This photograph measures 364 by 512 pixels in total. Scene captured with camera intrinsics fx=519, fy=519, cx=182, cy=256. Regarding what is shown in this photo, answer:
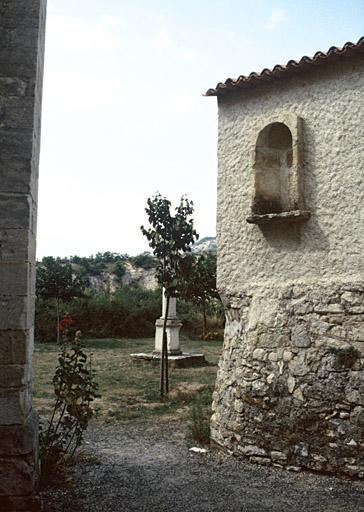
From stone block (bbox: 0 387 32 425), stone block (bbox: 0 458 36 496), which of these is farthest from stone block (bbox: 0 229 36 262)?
stone block (bbox: 0 458 36 496)

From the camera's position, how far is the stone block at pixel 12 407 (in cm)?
384

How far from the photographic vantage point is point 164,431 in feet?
23.1

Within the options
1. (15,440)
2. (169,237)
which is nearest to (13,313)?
(15,440)

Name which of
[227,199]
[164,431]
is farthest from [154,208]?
[164,431]

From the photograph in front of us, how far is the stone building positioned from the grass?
75.2 inches

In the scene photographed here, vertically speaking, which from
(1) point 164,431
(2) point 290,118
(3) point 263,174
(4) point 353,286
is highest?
(2) point 290,118

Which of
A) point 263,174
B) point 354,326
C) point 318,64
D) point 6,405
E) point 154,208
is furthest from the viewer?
point 154,208

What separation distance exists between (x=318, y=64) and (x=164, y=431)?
4.98 meters

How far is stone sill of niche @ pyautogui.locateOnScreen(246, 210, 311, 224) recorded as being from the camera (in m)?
5.51

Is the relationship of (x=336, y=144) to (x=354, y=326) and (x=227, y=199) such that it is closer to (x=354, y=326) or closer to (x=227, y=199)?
(x=227, y=199)

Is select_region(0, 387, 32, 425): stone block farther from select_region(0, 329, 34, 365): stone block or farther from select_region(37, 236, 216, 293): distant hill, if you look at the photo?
select_region(37, 236, 216, 293): distant hill

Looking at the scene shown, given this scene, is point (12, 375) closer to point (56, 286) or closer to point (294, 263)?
point (294, 263)

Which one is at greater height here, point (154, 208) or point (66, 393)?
point (154, 208)

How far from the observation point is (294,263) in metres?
5.65
